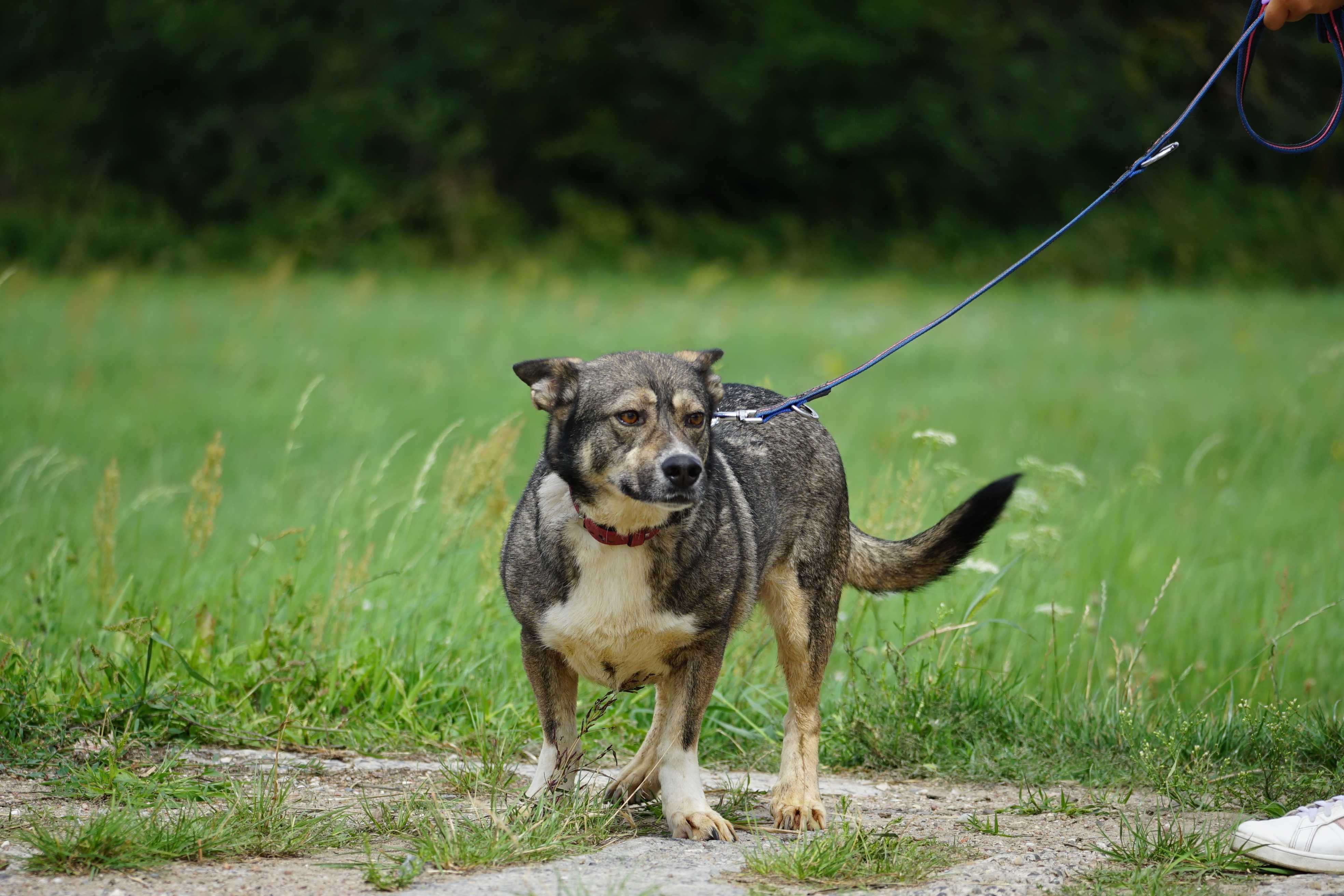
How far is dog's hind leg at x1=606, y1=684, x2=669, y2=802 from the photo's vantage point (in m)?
3.70

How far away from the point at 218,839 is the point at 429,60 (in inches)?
Result: 1125

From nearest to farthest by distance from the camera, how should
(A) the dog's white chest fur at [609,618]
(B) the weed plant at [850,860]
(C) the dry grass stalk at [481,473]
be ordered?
(B) the weed plant at [850,860]
(A) the dog's white chest fur at [609,618]
(C) the dry grass stalk at [481,473]

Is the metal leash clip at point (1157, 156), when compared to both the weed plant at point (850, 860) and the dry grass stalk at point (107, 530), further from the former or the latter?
the dry grass stalk at point (107, 530)

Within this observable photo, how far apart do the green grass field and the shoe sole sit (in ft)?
2.16

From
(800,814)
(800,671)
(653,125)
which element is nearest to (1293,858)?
(800,814)

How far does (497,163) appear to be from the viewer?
2980cm

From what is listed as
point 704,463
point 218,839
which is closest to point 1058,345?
point 704,463

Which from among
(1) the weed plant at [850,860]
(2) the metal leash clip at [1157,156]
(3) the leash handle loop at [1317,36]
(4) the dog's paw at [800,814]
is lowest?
(4) the dog's paw at [800,814]

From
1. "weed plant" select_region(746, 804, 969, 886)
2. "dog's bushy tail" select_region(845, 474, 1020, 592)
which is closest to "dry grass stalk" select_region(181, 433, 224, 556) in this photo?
"dog's bushy tail" select_region(845, 474, 1020, 592)

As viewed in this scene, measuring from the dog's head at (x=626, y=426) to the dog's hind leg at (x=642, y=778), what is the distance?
29.4 inches

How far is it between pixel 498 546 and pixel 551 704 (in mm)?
1505

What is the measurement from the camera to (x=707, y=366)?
12.7ft

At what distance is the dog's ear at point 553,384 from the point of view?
3.64 metres

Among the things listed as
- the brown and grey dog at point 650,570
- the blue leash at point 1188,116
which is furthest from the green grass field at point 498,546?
the blue leash at point 1188,116
